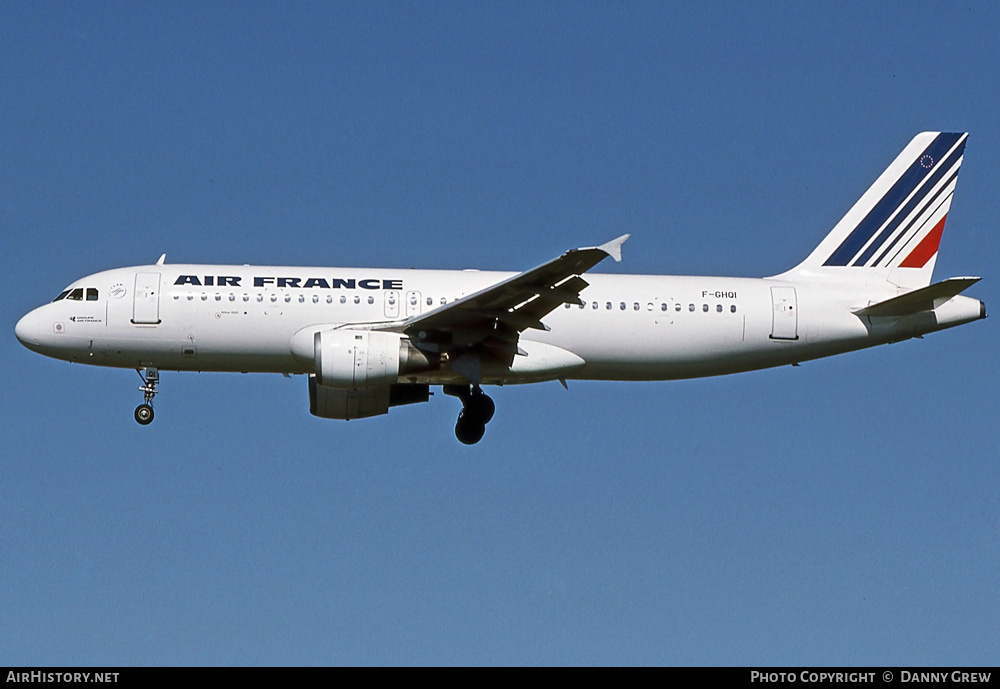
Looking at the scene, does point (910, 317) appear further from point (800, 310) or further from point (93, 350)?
point (93, 350)

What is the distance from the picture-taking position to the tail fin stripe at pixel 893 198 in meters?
38.8

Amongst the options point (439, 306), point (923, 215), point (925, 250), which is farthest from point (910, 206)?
point (439, 306)

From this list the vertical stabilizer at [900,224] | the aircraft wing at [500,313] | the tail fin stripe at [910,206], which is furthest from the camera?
the tail fin stripe at [910,206]

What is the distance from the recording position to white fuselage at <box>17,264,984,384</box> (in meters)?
34.1

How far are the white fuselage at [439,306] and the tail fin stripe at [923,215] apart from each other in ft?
5.81

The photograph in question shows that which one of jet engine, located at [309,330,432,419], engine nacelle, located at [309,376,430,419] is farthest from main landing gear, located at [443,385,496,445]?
jet engine, located at [309,330,432,419]

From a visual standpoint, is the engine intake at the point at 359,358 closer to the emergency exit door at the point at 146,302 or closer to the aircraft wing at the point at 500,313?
the aircraft wing at the point at 500,313

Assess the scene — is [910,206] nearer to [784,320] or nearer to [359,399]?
[784,320]

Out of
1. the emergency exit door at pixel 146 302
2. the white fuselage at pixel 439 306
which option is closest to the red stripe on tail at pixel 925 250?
the white fuselage at pixel 439 306

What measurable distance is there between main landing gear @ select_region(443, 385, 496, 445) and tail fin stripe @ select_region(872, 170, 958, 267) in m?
11.2

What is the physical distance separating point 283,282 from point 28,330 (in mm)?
6283

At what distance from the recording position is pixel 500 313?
110 feet

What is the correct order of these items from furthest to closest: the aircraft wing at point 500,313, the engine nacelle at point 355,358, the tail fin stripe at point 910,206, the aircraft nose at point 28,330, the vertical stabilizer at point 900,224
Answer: the tail fin stripe at point 910,206, the vertical stabilizer at point 900,224, the aircraft nose at point 28,330, the engine nacelle at point 355,358, the aircraft wing at point 500,313

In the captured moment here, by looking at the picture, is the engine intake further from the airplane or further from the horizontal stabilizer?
the horizontal stabilizer
